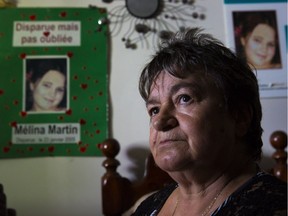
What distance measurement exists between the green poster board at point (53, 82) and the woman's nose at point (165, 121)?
0.83 m

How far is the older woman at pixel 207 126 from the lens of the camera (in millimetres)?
759

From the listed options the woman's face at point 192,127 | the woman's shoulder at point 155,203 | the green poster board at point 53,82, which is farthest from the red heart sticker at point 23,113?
the woman's face at point 192,127

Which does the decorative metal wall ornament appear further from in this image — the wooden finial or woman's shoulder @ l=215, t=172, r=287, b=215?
woman's shoulder @ l=215, t=172, r=287, b=215

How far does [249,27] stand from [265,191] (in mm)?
1190

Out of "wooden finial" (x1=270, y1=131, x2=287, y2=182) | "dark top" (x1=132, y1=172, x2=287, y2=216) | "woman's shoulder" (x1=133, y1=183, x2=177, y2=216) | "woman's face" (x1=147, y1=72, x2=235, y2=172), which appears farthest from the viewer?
"wooden finial" (x1=270, y1=131, x2=287, y2=182)

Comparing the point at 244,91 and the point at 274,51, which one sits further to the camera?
the point at 274,51

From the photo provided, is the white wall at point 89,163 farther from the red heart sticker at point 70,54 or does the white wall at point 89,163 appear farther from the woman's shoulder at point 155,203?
the woman's shoulder at point 155,203

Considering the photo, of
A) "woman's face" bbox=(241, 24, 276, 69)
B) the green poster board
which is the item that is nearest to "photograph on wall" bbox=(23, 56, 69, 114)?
the green poster board

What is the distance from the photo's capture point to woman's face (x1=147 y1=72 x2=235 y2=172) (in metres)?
0.76

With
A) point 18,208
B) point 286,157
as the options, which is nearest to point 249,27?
point 286,157

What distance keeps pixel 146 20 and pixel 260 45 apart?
567mm

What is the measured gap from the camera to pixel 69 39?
5.39ft

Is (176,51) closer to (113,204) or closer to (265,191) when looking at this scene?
(265,191)

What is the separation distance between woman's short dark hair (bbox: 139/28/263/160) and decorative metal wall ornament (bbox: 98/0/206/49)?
82 centimetres
